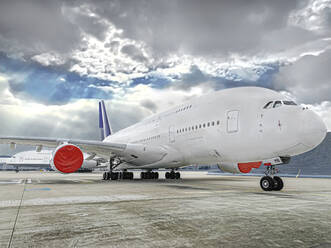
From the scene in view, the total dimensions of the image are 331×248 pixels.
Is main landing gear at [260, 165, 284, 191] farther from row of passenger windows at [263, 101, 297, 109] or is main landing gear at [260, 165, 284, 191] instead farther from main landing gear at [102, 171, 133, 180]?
main landing gear at [102, 171, 133, 180]

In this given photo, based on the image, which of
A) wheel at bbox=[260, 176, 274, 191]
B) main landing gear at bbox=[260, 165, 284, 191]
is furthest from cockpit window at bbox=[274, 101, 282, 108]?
wheel at bbox=[260, 176, 274, 191]

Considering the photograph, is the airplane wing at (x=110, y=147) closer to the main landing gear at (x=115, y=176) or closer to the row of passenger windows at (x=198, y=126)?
the main landing gear at (x=115, y=176)

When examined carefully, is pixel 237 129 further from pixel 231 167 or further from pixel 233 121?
pixel 231 167

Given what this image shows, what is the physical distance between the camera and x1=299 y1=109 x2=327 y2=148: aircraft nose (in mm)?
6852

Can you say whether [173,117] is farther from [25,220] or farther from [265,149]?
[25,220]

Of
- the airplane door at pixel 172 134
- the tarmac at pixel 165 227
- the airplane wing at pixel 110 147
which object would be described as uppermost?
the airplane door at pixel 172 134

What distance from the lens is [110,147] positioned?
44.2ft

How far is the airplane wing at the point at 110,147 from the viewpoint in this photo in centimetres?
1236

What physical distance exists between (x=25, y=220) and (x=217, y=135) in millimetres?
6978

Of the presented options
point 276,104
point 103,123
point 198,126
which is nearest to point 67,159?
point 198,126

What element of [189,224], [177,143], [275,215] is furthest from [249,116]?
[189,224]

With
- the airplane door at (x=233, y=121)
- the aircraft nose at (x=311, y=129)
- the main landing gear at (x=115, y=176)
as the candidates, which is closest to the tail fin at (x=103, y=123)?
the main landing gear at (x=115, y=176)

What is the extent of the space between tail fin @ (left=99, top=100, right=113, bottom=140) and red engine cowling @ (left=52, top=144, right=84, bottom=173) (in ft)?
50.9

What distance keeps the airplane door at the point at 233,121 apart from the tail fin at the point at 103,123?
63.3 feet
